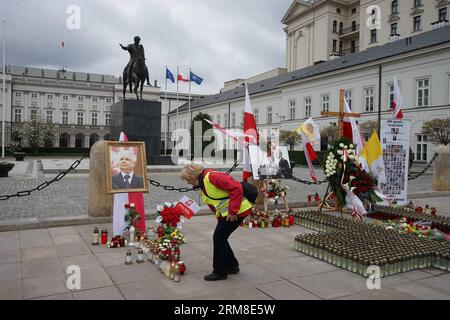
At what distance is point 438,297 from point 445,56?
30.4 meters

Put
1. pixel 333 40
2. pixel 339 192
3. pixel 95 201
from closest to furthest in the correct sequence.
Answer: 1. pixel 95 201
2. pixel 339 192
3. pixel 333 40

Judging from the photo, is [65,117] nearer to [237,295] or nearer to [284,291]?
[237,295]

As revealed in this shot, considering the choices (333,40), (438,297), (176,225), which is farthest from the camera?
(333,40)

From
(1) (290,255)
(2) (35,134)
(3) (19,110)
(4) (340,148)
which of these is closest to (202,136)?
(2) (35,134)

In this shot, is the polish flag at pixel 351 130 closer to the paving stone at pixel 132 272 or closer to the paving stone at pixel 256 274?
the paving stone at pixel 256 274

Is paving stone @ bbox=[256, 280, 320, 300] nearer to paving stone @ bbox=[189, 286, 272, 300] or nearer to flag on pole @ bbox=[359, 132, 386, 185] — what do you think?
paving stone @ bbox=[189, 286, 272, 300]

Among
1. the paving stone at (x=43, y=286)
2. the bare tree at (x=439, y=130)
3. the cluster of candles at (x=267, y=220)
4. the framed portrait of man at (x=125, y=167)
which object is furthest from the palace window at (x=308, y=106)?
the paving stone at (x=43, y=286)

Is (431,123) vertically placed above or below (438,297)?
above

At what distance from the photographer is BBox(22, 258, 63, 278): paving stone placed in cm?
495

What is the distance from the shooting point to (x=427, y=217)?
8.42 m

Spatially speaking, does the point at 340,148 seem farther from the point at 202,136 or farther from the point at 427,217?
the point at 202,136

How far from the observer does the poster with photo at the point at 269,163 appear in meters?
8.96
